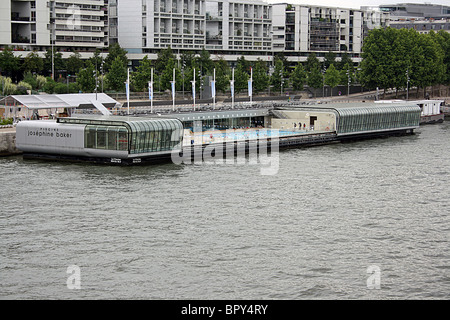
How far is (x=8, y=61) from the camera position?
116 meters

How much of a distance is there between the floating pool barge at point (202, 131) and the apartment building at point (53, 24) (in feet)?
167

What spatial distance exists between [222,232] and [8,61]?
84.0 metres

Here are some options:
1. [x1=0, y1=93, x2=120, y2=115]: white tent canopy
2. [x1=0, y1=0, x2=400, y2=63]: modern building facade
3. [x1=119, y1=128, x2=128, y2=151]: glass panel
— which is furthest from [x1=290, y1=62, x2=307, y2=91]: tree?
[x1=119, y1=128, x2=128, y2=151]: glass panel

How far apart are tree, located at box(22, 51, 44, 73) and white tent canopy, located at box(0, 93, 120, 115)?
34.8m

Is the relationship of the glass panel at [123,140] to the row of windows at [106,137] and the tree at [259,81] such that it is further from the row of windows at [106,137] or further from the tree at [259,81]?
the tree at [259,81]

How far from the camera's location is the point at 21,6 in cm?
12550

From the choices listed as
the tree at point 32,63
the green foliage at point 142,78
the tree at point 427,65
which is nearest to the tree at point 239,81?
the green foliage at point 142,78

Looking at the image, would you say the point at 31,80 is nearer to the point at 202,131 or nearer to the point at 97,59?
the point at 97,59

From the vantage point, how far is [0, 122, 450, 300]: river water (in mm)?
32562

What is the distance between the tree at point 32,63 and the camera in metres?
120

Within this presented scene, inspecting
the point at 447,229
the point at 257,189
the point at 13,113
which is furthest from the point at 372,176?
the point at 13,113

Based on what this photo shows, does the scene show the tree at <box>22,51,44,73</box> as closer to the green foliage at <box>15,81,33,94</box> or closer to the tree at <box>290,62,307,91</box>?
the green foliage at <box>15,81,33,94</box>
